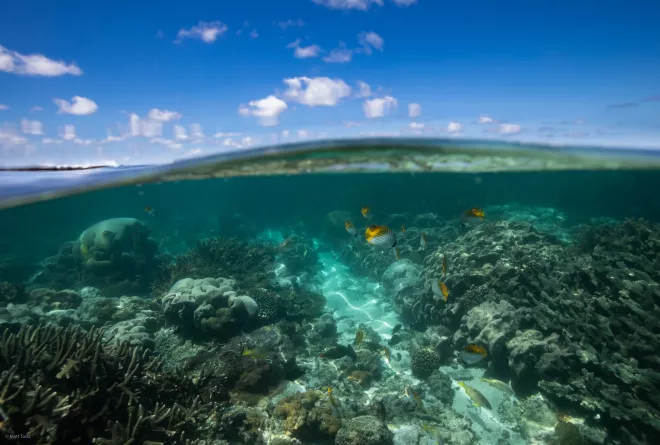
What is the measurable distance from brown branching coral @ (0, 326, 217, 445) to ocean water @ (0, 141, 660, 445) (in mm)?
28

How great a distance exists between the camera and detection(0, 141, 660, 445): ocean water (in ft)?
17.0

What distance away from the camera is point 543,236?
12.1 metres

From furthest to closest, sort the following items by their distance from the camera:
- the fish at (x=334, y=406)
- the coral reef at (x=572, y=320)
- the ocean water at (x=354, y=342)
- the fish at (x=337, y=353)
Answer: the fish at (x=337, y=353), the coral reef at (x=572, y=320), the fish at (x=334, y=406), the ocean water at (x=354, y=342)

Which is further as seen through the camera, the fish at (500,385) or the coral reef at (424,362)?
the coral reef at (424,362)

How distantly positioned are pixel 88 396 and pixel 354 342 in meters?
7.52

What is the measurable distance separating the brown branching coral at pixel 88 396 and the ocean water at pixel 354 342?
3 centimetres

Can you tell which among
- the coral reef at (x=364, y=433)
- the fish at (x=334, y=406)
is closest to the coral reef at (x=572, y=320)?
the coral reef at (x=364, y=433)

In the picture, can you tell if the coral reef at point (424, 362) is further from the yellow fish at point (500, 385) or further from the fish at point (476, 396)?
the fish at point (476, 396)

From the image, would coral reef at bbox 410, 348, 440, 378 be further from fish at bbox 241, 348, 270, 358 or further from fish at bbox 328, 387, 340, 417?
fish at bbox 241, 348, 270, 358

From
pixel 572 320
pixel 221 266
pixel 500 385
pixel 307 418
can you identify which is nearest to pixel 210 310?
pixel 307 418

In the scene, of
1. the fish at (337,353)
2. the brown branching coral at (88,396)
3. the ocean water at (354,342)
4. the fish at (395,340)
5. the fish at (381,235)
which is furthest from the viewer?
the fish at (395,340)

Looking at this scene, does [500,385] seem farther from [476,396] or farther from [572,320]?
[572,320]

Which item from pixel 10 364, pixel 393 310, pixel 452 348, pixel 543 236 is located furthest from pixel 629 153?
pixel 10 364

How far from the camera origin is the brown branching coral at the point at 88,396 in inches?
155
